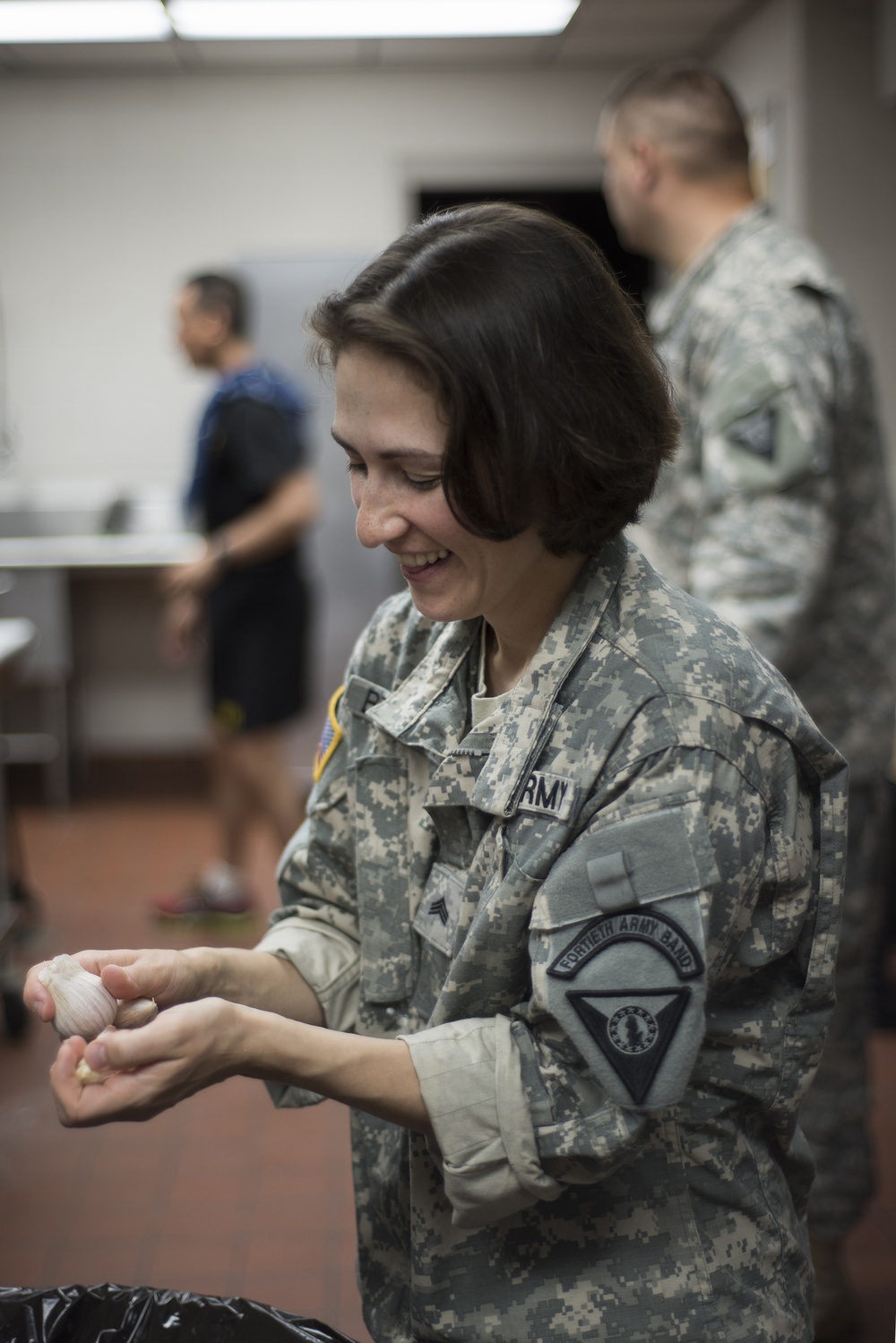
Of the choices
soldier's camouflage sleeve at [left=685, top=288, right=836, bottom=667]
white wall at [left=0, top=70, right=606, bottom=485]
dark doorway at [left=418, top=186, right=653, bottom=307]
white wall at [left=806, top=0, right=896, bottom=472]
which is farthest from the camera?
dark doorway at [left=418, top=186, right=653, bottom=307]

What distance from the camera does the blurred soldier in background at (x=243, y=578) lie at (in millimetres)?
3582

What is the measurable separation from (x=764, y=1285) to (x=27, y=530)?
4929 mm

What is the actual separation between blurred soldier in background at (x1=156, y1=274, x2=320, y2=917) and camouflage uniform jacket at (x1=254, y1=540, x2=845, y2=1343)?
97.3 inches

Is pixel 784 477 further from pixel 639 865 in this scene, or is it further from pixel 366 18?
pixel 366 18

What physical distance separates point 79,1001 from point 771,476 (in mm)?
1144

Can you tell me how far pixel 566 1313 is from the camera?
1.00 meters

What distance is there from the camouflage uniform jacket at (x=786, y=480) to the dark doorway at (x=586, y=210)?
4.50m

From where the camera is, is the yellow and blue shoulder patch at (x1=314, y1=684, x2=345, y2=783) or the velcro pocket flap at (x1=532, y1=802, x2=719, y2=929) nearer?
the velcro pocket flap at (x1=532, y1=802, x2=719, y2=929)

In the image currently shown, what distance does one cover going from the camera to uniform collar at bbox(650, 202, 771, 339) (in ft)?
6.23

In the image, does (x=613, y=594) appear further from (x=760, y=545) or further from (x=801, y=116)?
(x=801, y=116)

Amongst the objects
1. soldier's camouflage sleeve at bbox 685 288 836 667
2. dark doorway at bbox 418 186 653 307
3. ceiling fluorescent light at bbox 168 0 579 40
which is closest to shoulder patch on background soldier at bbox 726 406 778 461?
soldier's camouflage sleeve at bbox 685 288 836 667

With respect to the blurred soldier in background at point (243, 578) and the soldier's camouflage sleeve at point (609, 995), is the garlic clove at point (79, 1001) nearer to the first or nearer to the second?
the soldier's camouflage sleeve at point (609, 995)

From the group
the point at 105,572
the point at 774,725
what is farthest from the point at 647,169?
the point at 105,572

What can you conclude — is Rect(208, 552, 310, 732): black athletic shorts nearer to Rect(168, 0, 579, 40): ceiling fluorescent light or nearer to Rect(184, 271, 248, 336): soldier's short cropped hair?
Rect(184, 271, 248, 336): soldier's short cropped hair
